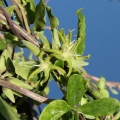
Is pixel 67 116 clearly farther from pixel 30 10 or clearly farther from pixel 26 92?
pixel 30 10

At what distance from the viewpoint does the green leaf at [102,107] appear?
324 mm

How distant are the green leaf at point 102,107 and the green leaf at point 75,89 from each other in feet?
0.04

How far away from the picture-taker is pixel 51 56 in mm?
349

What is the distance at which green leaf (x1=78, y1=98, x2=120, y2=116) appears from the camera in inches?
12.8

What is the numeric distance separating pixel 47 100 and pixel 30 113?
0.31 metres

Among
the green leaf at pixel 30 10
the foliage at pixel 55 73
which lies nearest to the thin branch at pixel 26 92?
the foliage at pixel 55 73

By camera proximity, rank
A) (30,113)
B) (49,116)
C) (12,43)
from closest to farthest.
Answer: (49,116) → (12,43) → (30,113)

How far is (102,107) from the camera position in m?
0.33

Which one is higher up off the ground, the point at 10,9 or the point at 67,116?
the point at 10,9

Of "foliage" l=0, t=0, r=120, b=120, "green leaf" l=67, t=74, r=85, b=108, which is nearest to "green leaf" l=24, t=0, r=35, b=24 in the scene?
"foliage" l=0, t=0, r=120, b=120

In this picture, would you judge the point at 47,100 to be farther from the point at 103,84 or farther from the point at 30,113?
the point at 30,113

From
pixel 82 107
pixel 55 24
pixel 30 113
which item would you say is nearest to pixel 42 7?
pixel 55 24

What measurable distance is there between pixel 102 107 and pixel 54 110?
0.16ft

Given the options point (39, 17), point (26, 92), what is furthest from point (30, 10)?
point (26, 92)
